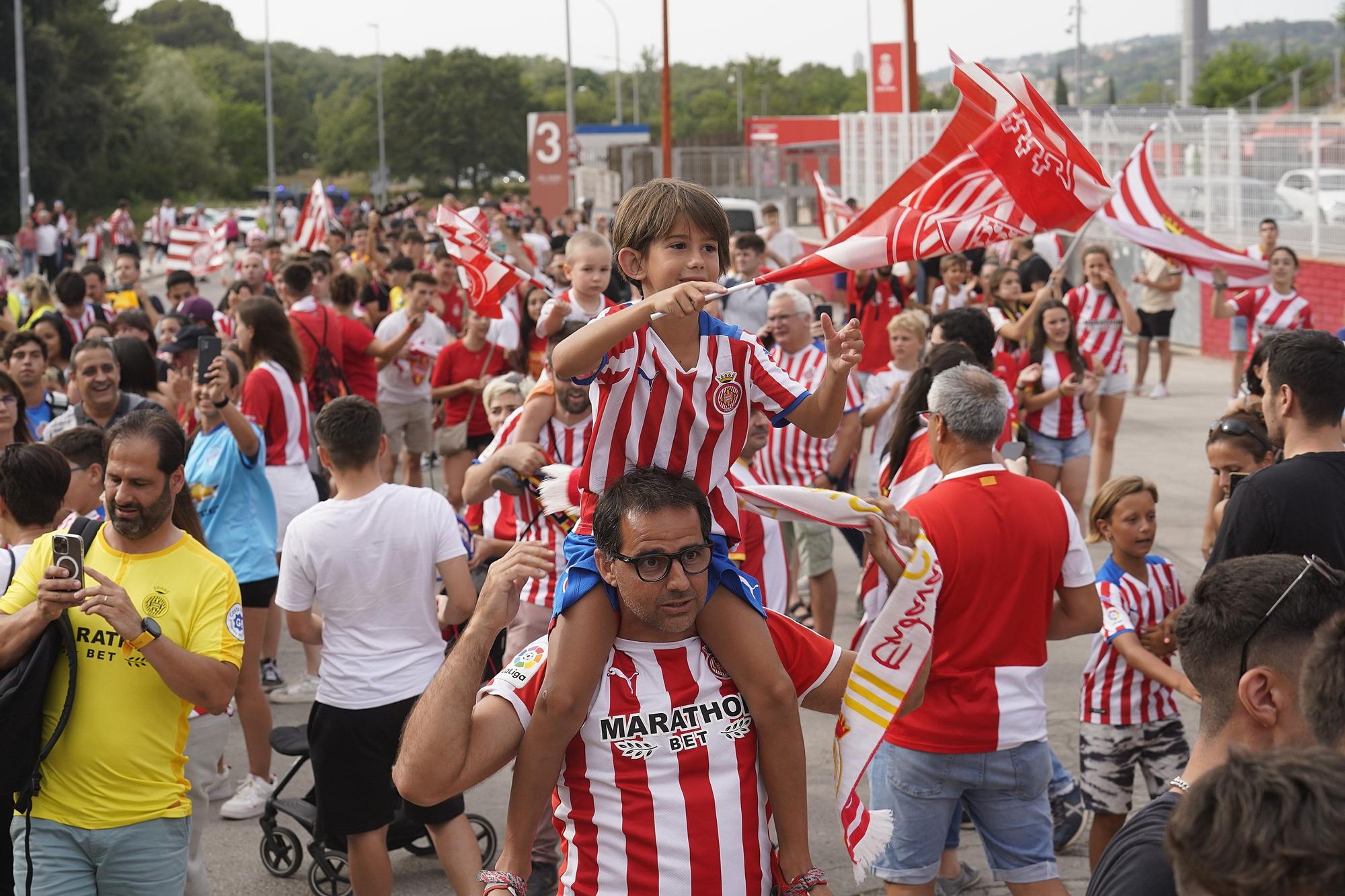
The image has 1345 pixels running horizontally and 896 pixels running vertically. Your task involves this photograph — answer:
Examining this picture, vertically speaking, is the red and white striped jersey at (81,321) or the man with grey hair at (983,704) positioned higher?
the red and white striped jersey at (81,321)

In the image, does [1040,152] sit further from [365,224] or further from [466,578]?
[365,224]

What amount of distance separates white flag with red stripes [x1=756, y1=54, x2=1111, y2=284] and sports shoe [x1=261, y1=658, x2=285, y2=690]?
5.64 meters

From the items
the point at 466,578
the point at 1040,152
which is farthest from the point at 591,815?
the point at 466,578

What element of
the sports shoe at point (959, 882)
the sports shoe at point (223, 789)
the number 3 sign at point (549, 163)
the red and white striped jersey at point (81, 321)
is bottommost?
the sports shoe at point (959, 882)

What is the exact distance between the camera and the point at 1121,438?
15516 millimetres

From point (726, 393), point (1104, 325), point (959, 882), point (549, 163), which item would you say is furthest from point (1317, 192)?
point (549, 163)

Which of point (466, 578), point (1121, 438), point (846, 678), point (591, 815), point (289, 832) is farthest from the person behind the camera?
point (1121, 438)

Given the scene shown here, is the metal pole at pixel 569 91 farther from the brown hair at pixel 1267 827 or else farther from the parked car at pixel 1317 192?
the brown hair at pixel 1267 827

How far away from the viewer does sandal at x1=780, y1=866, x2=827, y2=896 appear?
10.3 ft

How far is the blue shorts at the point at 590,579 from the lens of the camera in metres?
3.18

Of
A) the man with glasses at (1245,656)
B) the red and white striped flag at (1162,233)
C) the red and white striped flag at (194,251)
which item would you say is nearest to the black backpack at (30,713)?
the man with glasses at (1245,656)

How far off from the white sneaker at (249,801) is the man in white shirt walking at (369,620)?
1535 mm

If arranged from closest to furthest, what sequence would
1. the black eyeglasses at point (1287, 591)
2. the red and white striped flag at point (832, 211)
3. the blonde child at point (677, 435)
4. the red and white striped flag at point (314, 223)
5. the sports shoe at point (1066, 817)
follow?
the black eyeglasses at point (1287, 591), the blonde child at point (677, 435), the sports shoe at point (1066, 817), the red and white striped flag at point (832, 211), the red and white striped flag at point (314, 223)

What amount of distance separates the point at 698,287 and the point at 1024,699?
197 centimetres
